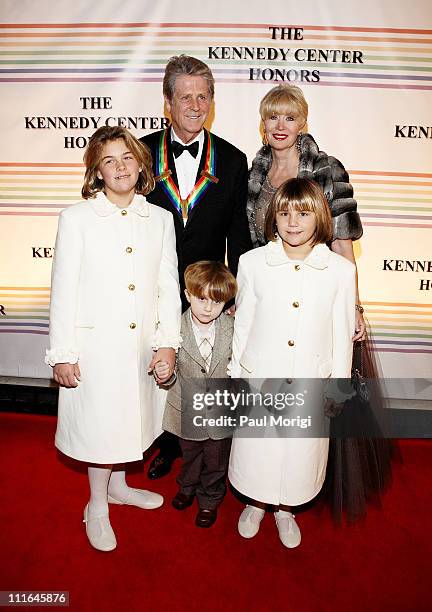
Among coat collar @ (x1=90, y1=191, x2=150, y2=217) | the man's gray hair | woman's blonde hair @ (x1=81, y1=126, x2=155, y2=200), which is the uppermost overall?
the man's gray hair

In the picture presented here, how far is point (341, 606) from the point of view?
7.47 ft

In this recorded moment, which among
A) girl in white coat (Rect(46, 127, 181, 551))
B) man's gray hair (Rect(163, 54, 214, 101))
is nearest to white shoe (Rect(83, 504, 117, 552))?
girl in white coat (Rect(46, 127, 181, 551))

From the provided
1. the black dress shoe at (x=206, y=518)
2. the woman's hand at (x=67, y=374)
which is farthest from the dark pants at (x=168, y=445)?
the woman's hand at (x=67, y=374)

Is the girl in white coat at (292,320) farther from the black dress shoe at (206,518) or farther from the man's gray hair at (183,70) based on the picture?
the man's gray hair at (183,70)

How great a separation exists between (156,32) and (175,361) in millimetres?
2202

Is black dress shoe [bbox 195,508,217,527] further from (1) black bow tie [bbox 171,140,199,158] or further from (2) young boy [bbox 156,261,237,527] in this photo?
(1) black bow tie [bbox 171,140,199,158]

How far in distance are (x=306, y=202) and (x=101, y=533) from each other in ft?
5.61

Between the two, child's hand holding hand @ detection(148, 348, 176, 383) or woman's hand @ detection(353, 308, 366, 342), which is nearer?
child's hand holding hand @ detection(148, 348, 176, 383)

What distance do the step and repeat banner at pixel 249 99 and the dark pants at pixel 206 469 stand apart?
1691 mm

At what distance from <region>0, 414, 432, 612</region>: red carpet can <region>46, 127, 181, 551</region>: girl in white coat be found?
0.18m

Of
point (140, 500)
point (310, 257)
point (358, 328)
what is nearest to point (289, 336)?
point (310, 257)

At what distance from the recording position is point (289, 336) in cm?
235

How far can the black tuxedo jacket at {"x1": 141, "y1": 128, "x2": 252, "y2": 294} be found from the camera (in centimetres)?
275

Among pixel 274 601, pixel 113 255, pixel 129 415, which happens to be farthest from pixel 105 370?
pixel 274 601
